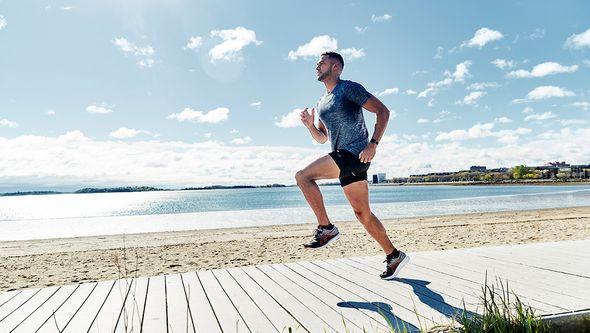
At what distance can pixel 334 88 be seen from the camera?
4395 mm

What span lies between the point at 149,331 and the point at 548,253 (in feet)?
17.1

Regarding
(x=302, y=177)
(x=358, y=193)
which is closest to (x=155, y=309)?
(x=302, y=177)

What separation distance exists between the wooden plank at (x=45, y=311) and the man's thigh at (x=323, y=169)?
2.54m

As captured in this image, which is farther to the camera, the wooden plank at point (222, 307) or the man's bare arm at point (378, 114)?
the man's bare arm at point (378, 114)

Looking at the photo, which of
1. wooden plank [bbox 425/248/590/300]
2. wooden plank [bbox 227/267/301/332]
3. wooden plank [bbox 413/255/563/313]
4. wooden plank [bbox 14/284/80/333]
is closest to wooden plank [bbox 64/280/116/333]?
wooden plank [bbox 14/284/80/333]

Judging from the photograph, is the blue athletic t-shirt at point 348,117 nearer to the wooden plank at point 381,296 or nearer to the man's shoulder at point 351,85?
the man's shoulder at point 351,85

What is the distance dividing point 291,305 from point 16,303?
2604 mm

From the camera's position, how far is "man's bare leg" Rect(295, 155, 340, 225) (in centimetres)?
426

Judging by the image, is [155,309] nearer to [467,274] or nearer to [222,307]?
[222,307]

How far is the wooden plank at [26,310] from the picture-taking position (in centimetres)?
324

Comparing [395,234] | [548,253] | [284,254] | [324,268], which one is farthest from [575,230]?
[324,268]

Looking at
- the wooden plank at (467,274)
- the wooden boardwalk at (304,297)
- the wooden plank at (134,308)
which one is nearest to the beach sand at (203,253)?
the wooden plank at (134,308)

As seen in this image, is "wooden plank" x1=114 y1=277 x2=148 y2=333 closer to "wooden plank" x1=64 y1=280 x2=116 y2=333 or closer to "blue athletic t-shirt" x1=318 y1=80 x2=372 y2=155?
"wooden plank" x1=64 y1=280 x2=116 y2=333

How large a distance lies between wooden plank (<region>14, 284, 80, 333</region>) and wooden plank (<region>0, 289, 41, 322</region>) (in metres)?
0.21
